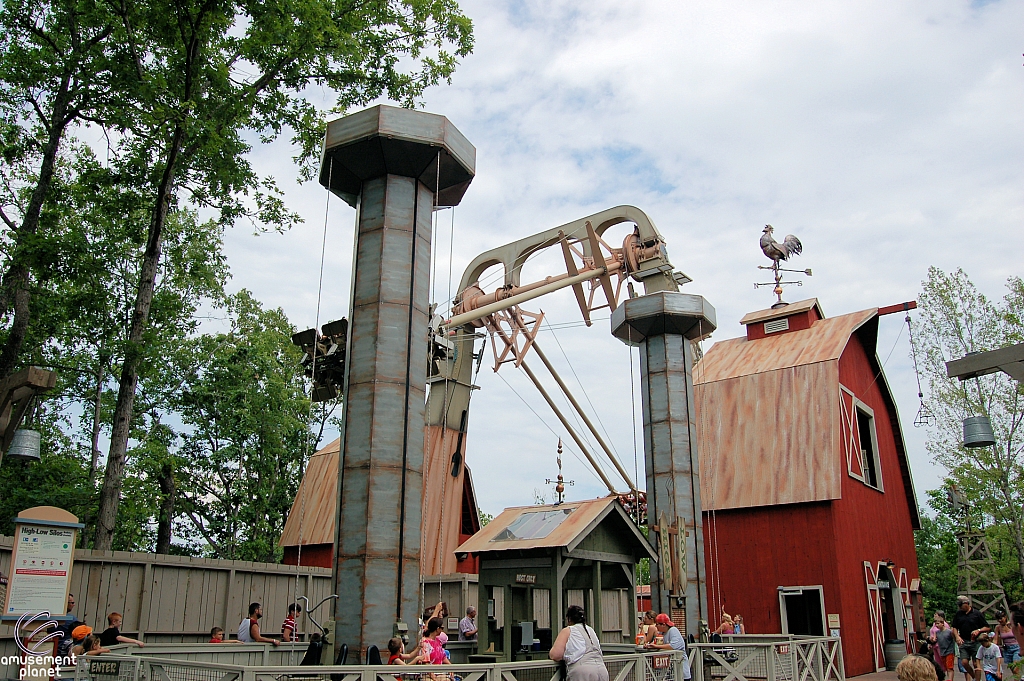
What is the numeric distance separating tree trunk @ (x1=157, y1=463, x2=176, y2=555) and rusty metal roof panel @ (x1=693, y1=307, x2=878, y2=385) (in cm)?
1773

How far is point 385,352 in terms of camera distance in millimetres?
10711

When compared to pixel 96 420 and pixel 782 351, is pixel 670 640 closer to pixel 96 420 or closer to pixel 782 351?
pixel 782 351

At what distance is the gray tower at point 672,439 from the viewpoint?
16578 millimetres

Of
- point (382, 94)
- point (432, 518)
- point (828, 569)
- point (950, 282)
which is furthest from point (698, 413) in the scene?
point (382, 94)

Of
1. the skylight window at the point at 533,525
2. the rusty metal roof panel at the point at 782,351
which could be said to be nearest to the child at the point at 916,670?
the skylight window at the point at 533,525

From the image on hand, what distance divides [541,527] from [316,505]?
13.6m

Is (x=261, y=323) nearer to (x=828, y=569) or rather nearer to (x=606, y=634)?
(x=606, y=634)

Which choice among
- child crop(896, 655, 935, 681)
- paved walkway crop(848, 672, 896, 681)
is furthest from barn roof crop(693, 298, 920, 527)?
child crop(896, 655, 935, 681)

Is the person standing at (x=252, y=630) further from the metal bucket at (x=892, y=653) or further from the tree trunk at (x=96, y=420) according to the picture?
the metal bucket at (x=892, y=653)

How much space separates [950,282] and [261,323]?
25580 millimetres

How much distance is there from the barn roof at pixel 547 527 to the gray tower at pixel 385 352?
3.38 metres

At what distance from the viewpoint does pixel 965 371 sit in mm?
11609

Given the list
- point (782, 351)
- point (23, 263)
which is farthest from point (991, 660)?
point (23, 263)

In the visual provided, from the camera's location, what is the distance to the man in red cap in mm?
11008
